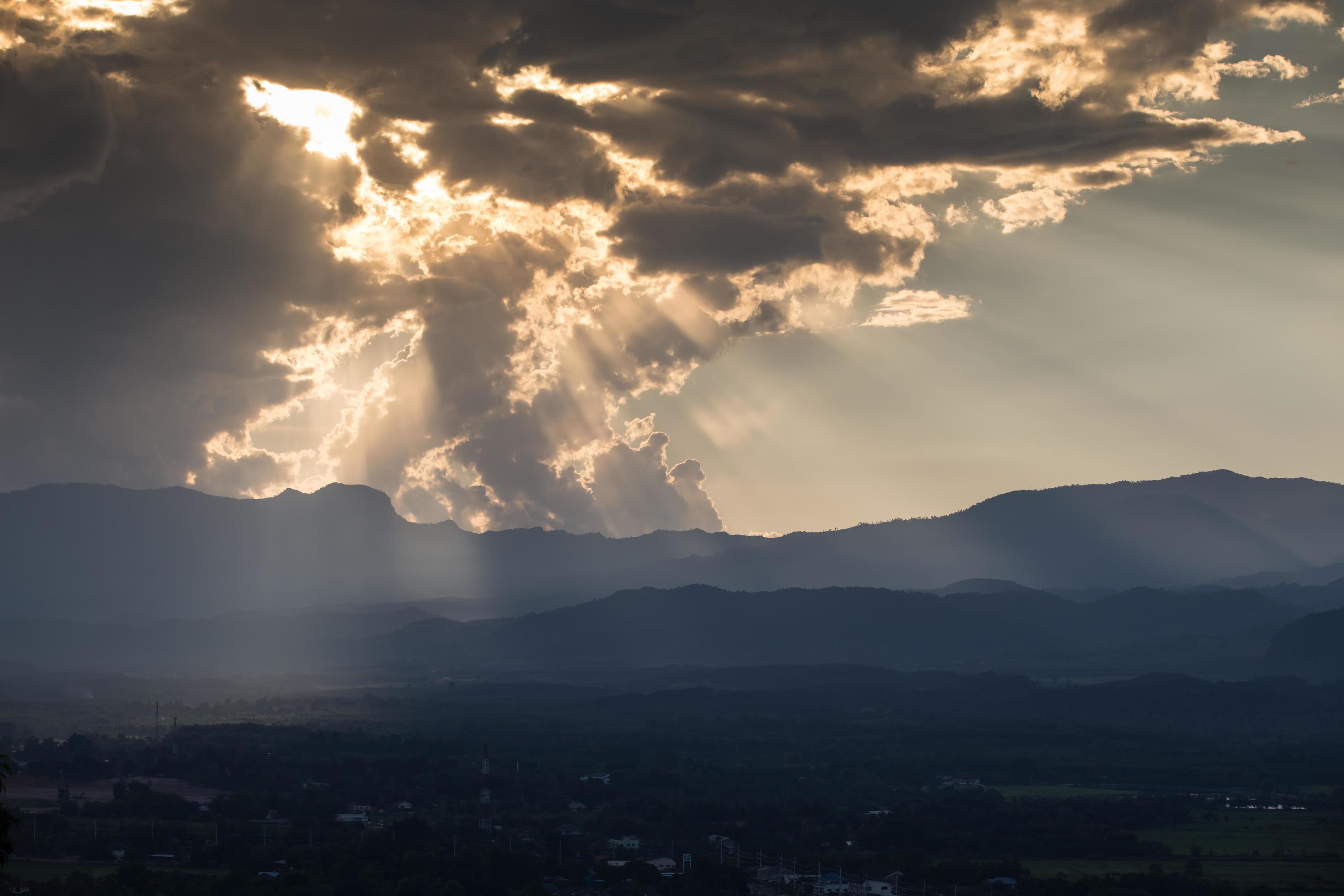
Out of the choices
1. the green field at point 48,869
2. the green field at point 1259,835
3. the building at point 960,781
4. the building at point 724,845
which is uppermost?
the green field at point 48,869

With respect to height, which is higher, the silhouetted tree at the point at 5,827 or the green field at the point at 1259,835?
the silhouetted tree at the point at 5,827

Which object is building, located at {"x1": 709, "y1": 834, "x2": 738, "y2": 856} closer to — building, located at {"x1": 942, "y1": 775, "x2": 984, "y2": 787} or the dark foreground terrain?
the dark foreground terrain

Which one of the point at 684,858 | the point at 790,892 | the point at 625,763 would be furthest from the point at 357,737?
the point at 790,892

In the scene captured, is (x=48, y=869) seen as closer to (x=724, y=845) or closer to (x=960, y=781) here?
(x=724, y=845)

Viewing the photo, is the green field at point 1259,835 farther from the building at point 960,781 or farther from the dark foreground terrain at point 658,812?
the building at point 960,781

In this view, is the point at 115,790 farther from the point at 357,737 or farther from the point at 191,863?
the point at 357,737

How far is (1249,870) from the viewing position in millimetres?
107688

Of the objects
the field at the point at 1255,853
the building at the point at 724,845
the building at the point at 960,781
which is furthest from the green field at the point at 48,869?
the building at the point at 960,781

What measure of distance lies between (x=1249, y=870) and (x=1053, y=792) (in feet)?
141

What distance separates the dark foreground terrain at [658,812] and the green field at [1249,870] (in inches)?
14.2

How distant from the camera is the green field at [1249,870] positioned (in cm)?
10188

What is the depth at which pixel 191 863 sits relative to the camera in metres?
108

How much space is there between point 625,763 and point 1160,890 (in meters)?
75.7

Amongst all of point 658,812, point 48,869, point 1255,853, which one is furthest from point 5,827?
point 1255,853
